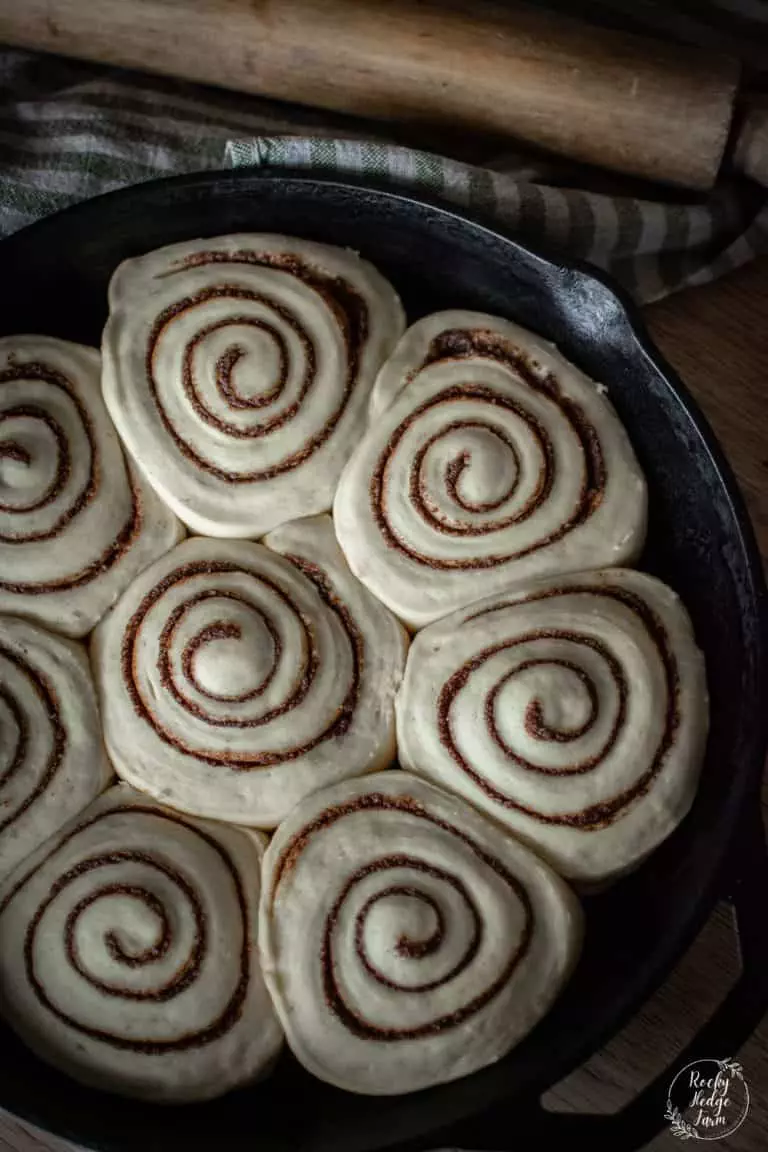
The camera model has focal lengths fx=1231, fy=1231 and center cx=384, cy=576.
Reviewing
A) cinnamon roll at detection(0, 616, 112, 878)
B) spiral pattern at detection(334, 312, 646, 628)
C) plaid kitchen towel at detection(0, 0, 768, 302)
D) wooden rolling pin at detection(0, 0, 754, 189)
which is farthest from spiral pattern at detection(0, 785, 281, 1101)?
wooden rolling pin at detection(0, 0, 754, 189)

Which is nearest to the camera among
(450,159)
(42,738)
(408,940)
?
(408,940)

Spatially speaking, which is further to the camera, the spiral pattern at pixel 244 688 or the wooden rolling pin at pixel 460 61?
the wooden rolling pin at pixel 460 61

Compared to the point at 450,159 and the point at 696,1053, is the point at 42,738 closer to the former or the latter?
the point at 696,1053

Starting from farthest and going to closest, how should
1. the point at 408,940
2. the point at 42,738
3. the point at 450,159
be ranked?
the point at 450,159, the point at 42,738, the point at 408,940

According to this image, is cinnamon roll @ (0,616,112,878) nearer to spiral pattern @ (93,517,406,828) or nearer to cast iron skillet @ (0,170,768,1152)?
spiral pattern @ (93,517,406,828)

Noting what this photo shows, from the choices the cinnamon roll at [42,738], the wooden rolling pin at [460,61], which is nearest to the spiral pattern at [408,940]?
the cinnamon roll at [42,738]

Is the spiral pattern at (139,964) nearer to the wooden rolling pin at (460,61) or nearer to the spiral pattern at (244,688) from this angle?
the spiral pattern at (244,688)

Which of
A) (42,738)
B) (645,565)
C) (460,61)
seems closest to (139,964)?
(42,738)
